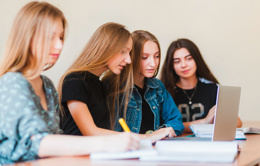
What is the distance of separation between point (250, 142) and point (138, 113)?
2.03 ft

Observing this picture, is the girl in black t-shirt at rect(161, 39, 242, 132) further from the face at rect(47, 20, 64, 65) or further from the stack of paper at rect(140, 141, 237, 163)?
the face at rect(47, 20, 64, 65)

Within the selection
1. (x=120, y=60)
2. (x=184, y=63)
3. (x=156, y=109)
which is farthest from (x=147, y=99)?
(x=184, y=63)

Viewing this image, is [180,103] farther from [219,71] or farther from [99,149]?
[99,149]

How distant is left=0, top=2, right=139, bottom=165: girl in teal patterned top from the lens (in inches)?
36.8

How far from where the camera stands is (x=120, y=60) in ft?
5.31

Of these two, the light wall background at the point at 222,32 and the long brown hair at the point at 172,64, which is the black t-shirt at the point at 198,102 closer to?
the long brown hair at the point at 172,64

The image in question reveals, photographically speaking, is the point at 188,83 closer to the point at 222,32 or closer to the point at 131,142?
the point at 222,32

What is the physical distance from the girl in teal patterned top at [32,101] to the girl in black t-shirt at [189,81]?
141 cm

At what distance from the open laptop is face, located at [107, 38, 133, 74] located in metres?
0.53

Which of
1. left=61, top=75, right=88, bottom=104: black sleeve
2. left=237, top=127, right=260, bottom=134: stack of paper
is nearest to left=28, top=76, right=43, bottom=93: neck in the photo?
left=61, top=75, right=88, bottom=104: black sleeve

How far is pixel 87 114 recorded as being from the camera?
136 cm

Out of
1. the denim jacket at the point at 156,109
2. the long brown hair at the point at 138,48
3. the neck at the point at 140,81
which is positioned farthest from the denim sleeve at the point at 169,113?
the long brown hair at the point at 138,48

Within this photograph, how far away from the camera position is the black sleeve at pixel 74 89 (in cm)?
138

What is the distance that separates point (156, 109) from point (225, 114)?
636 mm
